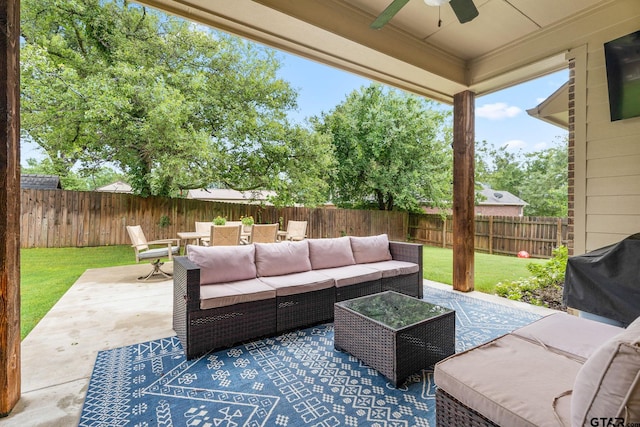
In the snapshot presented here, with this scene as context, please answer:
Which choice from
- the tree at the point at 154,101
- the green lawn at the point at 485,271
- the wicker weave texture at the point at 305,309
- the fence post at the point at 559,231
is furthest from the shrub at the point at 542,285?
A: the tree at the point at 154,101

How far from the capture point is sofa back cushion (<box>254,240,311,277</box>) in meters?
3.37

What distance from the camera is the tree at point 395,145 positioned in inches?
420

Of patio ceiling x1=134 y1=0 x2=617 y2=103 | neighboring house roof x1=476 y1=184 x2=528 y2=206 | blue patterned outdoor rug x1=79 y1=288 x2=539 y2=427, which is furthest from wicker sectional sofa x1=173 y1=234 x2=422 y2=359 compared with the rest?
neighboring house roof x1=476 y1=184 x2=528 y2=206

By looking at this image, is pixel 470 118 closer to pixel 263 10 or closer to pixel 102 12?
pixel 263 10

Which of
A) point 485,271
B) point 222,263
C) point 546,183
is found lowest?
point 485,271

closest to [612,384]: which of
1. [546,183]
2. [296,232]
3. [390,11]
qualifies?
[390,11]

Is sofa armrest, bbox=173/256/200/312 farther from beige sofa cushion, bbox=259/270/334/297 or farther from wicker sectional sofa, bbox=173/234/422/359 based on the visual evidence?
beige sofa cushion, bbox=259/270/334/297

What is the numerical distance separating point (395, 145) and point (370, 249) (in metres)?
7.34

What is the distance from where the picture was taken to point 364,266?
12.9 ft

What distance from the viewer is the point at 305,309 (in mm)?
3090

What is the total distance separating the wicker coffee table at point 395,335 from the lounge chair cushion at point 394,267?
1.03m

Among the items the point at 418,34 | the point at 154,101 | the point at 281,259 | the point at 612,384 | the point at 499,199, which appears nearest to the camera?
the point at 612,384

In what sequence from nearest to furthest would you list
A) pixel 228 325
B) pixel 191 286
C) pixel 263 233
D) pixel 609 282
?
pixel 609 282
pixel 191 286
pixel 228 325
pixel 263 233

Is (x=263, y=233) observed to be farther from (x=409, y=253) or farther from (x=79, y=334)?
(x=79, y=334)
